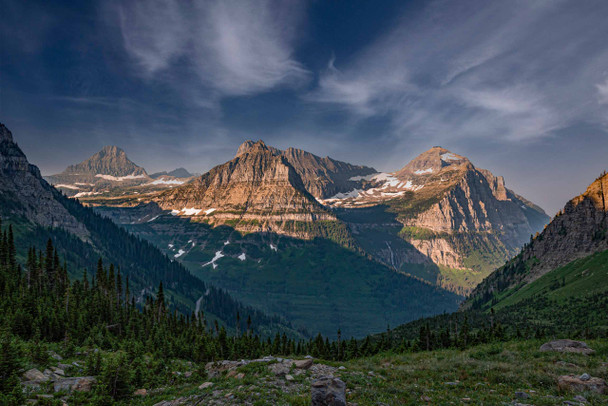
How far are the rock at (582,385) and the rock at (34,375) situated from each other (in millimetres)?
42087

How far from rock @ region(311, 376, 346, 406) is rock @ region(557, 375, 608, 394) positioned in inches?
666

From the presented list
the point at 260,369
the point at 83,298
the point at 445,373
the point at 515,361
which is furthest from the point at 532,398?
the point at 83,298

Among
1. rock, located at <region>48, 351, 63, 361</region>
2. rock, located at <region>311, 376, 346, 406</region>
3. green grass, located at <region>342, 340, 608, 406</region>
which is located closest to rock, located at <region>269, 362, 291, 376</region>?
green grass, located at <region>342, 340, 608, 406</region>

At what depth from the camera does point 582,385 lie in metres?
21.5

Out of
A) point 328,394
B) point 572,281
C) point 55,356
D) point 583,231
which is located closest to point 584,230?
point 583,231

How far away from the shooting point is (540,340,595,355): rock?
109 ft

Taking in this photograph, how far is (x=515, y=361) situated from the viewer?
106 ft

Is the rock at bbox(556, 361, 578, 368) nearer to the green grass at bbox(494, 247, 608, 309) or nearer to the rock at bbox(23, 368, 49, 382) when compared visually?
the rock at bbox(23, 368, 49, 382)

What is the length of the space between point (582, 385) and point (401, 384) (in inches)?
501

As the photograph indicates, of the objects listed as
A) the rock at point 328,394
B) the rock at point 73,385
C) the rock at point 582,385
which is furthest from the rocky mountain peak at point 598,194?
the rock at point 73,385

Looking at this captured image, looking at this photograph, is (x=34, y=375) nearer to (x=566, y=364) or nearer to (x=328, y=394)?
(x=328, y=394)

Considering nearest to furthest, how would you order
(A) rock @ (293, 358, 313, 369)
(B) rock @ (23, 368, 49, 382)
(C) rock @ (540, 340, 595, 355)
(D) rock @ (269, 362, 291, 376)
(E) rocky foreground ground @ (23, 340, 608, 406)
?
1. (E) rocky foreground ground @ (23, 340, 608, 406)
2. (B) rock @ (23, 368, 49, 382)
3. (D) rock @ (269, 362, 291, 376)
4. (A) rock @ (293, 358, 313, 369)
5. (C) rock @ (540, 340, 595, 355)

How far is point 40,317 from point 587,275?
651 feet

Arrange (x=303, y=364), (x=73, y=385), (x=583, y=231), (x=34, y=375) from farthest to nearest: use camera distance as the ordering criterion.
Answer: (x=583, y=231) → (x=303, y=364) → (x=34, y=375) → (x=73, y=385)
